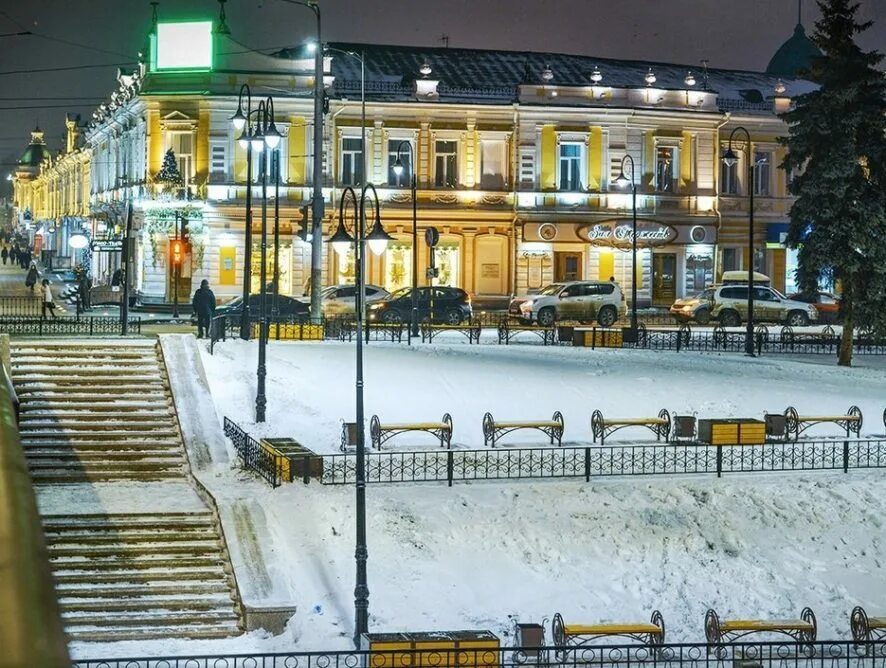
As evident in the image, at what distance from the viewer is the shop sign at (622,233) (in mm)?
58844

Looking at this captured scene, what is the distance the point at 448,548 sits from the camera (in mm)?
21469

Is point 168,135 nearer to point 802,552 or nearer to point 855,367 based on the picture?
point 855,367

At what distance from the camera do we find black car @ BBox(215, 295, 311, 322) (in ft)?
138

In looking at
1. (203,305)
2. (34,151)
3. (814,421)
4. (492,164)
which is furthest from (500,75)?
(34,151)

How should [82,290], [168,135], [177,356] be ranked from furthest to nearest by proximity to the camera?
[168,135]
[82,290]
[177,356]

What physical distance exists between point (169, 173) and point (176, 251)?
388 cm

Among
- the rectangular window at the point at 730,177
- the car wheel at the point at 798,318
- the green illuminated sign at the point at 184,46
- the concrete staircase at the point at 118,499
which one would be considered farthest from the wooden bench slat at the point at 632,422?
the rectangular window at the point at 730,177

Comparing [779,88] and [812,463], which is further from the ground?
[779,88]

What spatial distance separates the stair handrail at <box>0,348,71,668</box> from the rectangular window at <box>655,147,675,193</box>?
6019 centimetres

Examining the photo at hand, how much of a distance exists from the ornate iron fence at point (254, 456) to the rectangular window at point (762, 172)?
41.1 metres

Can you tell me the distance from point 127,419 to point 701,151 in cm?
3977

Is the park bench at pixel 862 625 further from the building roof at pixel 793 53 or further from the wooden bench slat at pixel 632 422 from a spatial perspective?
the building roof at pixel 793 53

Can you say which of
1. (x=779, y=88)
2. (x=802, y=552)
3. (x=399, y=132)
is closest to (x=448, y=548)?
(x=802, y=552)

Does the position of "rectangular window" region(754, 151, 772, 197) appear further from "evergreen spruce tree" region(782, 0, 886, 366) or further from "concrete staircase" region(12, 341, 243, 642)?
"concrete staircase" region(12, 341, 243, 642)
